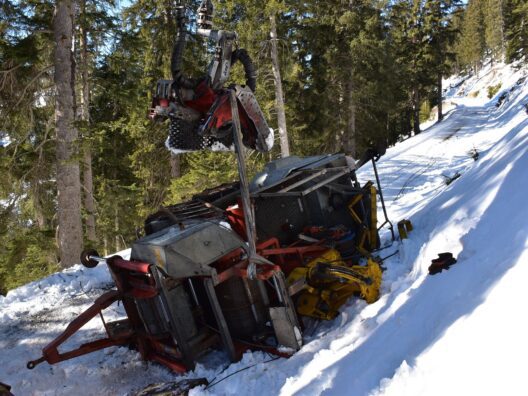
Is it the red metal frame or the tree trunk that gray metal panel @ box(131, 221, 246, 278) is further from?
the tree trunk

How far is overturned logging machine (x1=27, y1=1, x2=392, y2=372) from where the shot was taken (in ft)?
14.4

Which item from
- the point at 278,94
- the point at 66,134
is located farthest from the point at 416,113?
the point at 66,134

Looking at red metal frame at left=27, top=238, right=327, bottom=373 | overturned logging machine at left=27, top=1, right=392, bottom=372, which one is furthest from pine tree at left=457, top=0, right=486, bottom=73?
red metal frame at left=27, top=238, right=327, bottom=373

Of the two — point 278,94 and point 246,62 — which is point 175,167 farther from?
point 246,62

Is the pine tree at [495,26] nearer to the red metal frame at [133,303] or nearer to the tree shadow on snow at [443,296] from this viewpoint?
the tree shadow on snow at [443,296]

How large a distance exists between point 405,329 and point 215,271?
1.99 meters

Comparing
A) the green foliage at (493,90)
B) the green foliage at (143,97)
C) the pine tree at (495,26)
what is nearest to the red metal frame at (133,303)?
the green foliage at (143,97)

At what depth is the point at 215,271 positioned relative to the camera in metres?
4.58

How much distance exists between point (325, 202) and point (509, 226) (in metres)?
3.28

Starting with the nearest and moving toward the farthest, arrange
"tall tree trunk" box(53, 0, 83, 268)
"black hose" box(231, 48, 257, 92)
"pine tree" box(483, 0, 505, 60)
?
1. "black hose" box(231, 48, 257, 92)
2. "tall tree trunk" box(53, 0, 83, 268)
3. "pine tree" box(483, 0, 505, 60)

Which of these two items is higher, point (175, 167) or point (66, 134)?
point (66, 134)

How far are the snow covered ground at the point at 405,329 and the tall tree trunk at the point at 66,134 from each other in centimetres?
285

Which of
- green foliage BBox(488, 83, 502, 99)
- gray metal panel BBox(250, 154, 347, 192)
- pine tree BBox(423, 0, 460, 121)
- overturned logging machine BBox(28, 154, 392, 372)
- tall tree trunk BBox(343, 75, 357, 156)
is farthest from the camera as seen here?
green foliage BBox(488, 83, 502, 99)

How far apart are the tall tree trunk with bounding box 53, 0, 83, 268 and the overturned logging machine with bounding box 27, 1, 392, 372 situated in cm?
550
